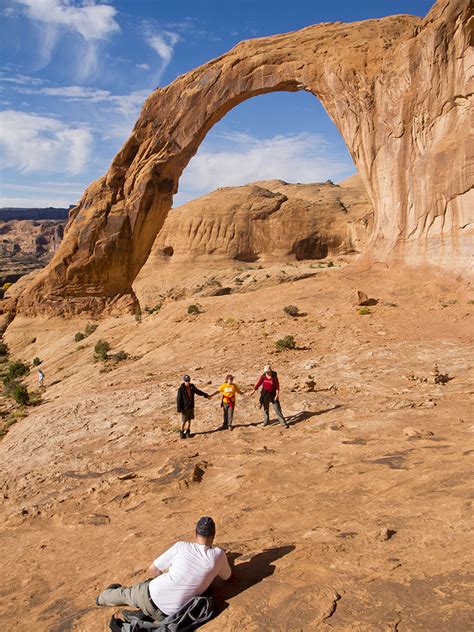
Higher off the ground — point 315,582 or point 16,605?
point 315,582

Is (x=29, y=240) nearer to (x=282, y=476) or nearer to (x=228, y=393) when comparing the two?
(x=228, y=393)

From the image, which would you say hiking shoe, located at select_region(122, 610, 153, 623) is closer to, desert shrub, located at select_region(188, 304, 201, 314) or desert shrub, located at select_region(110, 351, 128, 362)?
desert shrub, located at select_region(110, 351, 128, 362)

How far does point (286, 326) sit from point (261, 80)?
10.6 m

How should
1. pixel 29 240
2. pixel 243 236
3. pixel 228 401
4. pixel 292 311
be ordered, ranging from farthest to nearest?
pixel 29 240, pixel 243 236, pixel 292 311, pixel 228 401

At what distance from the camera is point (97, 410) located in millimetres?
11438

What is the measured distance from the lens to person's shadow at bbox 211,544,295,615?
3979mm

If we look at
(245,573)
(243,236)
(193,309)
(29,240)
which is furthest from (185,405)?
(29,240)

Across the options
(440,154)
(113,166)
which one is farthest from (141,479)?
(113,166)

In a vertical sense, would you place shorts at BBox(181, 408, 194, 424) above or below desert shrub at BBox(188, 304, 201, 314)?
below

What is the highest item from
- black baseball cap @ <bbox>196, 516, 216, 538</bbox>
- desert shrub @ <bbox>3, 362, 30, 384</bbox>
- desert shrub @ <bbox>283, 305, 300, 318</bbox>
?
desert shrub @ <bbox>283, 305, 300, 318</bbox>

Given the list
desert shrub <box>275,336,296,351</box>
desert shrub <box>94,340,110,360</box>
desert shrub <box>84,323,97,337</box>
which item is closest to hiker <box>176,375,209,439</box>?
desert shrub <box>275,336,296,351</box>

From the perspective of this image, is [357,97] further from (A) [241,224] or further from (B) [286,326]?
(A) [241,224]

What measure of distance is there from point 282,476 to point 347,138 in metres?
15.1

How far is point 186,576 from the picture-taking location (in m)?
Result: 3.90
